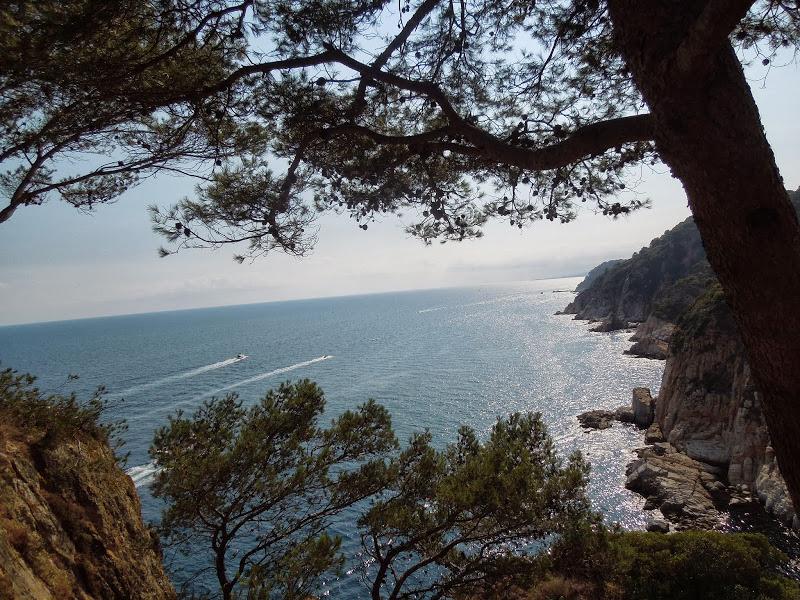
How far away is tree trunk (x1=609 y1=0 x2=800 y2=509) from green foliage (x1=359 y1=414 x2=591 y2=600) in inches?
202

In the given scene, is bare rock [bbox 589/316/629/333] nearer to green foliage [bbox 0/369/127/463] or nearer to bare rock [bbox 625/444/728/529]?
bare rock [bbox 625/444/728/529]

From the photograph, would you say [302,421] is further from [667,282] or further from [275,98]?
[667,282]

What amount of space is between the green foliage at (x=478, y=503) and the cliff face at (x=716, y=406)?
17.2 metres

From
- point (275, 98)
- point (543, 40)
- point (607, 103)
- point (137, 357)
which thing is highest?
point (543, 40)

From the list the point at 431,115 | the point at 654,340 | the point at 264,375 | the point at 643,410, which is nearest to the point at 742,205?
the point at 431,115

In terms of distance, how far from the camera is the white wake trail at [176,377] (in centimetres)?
4278

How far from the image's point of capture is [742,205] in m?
1.78

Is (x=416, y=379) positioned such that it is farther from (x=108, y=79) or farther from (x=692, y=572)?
(x=108, y=79)

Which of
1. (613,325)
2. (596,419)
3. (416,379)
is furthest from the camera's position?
(613,325)

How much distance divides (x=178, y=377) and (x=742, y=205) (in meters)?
55.1

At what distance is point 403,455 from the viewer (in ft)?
27.1

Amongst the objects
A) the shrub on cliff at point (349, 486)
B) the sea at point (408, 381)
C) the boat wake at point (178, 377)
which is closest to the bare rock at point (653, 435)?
the sea at point (408, 381)

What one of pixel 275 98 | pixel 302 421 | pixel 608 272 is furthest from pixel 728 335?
pixel 608 272

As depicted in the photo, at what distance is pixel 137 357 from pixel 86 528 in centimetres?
7542
